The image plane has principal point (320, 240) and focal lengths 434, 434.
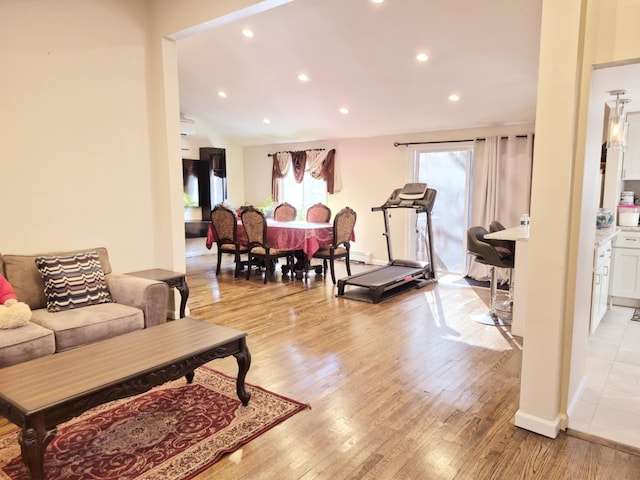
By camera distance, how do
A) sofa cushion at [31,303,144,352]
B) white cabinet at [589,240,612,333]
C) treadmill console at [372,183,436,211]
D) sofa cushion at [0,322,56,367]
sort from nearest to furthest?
1. sofa cushion at [0,322,56,367]
2. sofa cushion at [31,303,144,352]
3. white cabinet at [589,240,612,333]
4. treadmill console at [372,183,436,211]

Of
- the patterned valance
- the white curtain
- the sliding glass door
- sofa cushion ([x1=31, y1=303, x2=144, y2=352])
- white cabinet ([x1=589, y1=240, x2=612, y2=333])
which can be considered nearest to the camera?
sofa cushion ([x1=31, y1=303, x2=144, y2=352])

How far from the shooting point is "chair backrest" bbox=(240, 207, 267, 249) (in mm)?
6098

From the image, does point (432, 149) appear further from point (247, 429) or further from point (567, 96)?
point (247, 429)

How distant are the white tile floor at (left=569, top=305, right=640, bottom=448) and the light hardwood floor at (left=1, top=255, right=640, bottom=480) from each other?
0.65 ft

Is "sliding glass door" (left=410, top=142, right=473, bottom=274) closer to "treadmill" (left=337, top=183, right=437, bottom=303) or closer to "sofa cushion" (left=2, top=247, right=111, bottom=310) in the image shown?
"treadmill" (left=337, top=183, right=437, bottom=303)

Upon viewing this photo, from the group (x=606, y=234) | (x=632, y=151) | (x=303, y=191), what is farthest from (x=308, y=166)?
(x=606, y=234)

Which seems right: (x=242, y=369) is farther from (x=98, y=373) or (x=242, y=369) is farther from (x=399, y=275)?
(x=399, y=275)

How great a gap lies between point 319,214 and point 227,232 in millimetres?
1632

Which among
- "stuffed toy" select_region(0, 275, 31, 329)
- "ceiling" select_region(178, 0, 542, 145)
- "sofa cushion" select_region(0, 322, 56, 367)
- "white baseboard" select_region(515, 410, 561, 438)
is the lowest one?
"white baseboard" select_region(515, 410, 561, 438)

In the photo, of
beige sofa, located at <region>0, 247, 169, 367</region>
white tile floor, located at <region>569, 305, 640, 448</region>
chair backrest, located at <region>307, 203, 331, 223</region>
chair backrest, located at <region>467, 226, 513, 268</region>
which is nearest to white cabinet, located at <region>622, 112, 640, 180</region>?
white tile floor, located at <region>569, 305, 640, 448</region>

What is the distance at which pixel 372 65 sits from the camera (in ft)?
16.6

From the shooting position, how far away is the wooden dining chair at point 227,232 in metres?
6.58

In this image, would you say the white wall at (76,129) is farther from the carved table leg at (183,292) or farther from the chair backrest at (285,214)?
the chair backrest at (285,214)

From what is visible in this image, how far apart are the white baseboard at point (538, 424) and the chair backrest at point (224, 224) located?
16.1 ft
